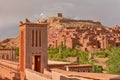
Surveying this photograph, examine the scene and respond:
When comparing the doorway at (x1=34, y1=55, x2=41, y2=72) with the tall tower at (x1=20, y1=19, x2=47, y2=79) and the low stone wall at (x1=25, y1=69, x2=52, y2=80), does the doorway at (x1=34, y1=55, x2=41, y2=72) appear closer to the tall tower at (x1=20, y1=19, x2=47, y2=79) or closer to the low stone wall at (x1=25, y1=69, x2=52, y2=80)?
the tall tower at (x1=20, y1=19, x2=47, y2=79)

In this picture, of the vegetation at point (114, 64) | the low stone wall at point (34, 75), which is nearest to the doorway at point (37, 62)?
the low stone wall at point (34, 75)

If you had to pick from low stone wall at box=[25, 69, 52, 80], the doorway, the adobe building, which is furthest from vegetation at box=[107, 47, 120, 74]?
the adobe building

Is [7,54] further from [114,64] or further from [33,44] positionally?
[33,44]

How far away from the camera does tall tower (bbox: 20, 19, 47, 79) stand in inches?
488

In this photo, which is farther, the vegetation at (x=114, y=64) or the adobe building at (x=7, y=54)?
the adobe building at (x=7, y=54)

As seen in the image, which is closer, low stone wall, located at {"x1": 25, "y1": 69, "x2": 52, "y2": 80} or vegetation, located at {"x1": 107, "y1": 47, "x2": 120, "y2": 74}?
low stone wall, located at {"x1": 25, "y1": 69, "x2": 52, "y2": 80}

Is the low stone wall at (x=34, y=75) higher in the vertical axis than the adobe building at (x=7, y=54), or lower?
lower

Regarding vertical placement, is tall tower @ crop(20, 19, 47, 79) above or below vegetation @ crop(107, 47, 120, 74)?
above

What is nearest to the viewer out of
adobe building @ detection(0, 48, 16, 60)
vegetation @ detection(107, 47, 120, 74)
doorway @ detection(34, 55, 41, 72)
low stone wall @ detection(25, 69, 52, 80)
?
low stone wall @ detection(25, 69, 52, 80)

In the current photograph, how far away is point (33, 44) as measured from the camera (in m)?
12.6

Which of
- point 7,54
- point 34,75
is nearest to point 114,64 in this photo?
point 34,75

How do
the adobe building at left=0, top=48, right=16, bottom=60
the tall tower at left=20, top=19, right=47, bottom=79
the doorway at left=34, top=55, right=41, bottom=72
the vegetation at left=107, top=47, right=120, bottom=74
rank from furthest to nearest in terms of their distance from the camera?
→ 1. the adobe building at left=0, top=48, right=16, bottom=60
2. the vegetation at left=107, top=47, right=120, bottom=74
3. the doorway at left=34, top=55, right=41, bottom=72
4. the tall tower at left=20, top=19, right=47, bottom=79

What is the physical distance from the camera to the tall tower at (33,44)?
40.7ft

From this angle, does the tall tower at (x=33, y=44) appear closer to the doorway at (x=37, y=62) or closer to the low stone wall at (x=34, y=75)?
the doorway at (x=37, y=62)
